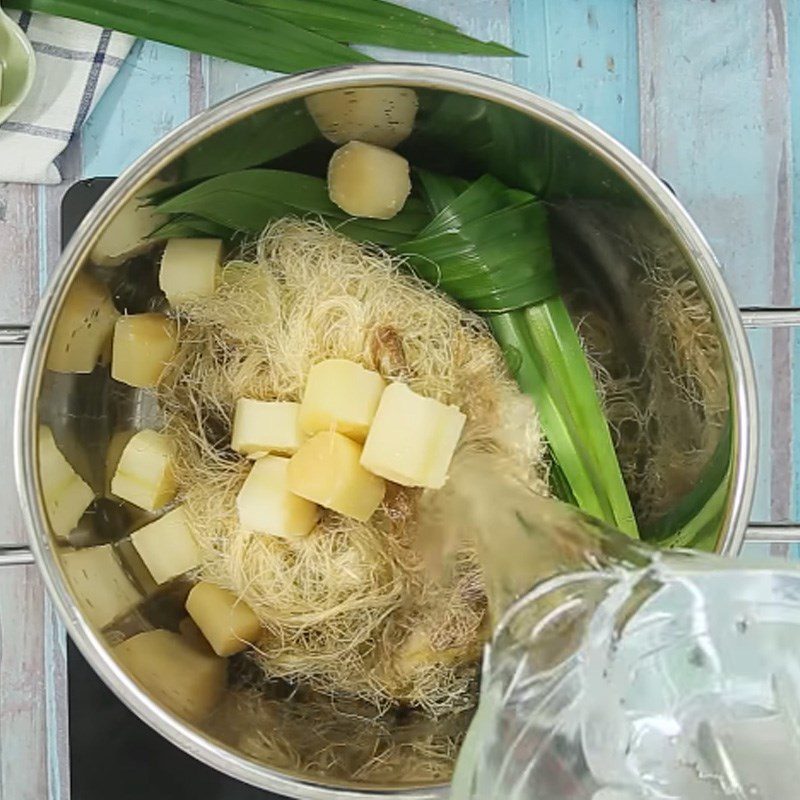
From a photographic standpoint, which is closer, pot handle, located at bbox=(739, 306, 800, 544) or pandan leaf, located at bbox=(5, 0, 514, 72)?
pot handle, located at bbox=(739, 306, 800, 544)

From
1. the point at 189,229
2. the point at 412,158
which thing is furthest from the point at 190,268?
the point at 412,158

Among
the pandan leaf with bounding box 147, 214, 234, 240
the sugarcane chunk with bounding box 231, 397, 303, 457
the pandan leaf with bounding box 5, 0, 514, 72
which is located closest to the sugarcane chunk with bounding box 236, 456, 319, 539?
the sugarcane chunk with bounding box 231, 397, 303, 457

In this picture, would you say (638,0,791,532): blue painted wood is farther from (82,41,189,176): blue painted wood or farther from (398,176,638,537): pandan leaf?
(82,41,189,176): blue painted wood

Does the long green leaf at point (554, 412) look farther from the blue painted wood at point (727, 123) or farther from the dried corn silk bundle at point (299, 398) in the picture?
the blue painted wood at point (727, 123)

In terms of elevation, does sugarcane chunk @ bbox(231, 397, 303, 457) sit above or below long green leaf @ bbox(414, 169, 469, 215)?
below

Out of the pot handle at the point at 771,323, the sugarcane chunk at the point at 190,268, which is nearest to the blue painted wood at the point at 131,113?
the sugarcane chunk at the point at 190,268

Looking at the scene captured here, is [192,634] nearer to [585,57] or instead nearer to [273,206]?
[273,206]
